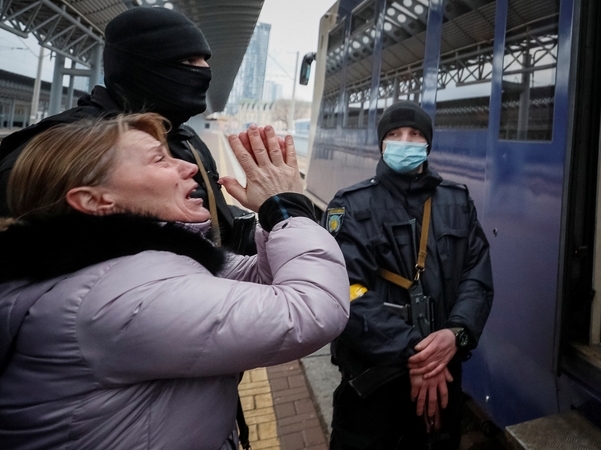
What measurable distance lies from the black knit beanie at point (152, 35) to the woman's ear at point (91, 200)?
886 mm

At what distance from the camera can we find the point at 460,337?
5.89 ft

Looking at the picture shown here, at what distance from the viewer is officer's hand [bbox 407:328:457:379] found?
1.74 metres

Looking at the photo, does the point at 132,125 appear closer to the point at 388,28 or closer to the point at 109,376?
the point at 109,376

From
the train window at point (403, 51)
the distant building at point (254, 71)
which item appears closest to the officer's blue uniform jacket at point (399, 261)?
the train window at point (403, 51)

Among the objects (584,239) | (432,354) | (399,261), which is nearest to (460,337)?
(432,354)

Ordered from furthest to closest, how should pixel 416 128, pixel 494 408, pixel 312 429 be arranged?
pixel 312 429, pixel 494 408, pixel 416 128

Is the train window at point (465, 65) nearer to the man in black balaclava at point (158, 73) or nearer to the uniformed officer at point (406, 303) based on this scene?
the uniformed officer at point (406, 303)

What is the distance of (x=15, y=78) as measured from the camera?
10812mm

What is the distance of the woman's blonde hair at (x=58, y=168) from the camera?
3.20 ft

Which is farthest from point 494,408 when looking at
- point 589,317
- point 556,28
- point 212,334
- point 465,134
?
point 212,334

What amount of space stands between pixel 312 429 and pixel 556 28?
2.58 m

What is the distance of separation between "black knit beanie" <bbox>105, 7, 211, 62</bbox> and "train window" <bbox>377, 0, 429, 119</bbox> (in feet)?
6.74

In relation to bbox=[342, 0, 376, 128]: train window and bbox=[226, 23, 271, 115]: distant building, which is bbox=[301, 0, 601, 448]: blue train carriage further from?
bbox=[226, 23, 271, 115]: distant building

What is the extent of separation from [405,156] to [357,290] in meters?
0.68
